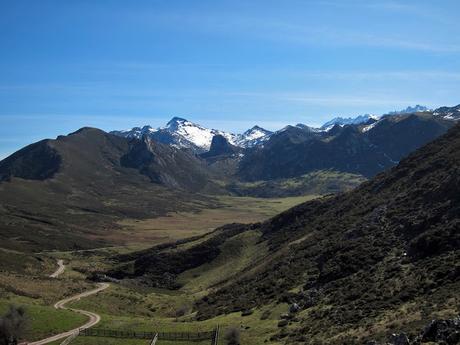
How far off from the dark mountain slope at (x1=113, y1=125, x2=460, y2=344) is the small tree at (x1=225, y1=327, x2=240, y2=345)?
5254mm

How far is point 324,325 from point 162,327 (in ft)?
85.0

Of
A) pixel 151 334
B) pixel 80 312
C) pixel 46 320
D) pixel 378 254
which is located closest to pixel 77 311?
pixel 80 312

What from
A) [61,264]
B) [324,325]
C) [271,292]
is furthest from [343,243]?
[61,264]

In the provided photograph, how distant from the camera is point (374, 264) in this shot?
2835 inches

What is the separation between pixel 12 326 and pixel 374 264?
4652cm

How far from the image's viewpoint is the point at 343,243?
8750 centimetres

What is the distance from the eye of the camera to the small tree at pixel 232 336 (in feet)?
196

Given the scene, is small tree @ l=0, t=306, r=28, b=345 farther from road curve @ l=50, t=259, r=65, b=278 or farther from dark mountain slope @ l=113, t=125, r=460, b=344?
road curve @ l=50, t=259, r=65, b=278

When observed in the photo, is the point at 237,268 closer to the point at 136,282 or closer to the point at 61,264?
the point at 136,282

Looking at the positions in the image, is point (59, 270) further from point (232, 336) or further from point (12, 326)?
point (232, 336)

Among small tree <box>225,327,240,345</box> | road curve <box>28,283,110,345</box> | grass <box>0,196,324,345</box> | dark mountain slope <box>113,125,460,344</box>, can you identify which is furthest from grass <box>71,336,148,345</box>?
dark mountain slope <box>113,125,460,344</box>

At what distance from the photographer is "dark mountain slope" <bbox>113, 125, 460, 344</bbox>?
53.8 m

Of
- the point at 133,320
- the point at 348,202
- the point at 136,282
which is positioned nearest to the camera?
the point at 133,320

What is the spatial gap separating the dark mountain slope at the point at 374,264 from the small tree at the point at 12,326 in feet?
95.7
